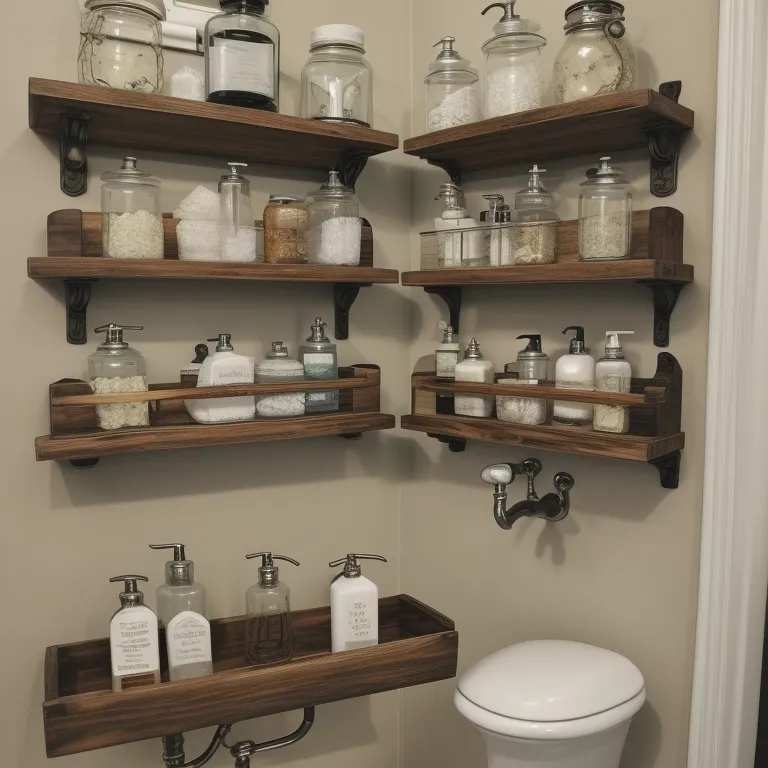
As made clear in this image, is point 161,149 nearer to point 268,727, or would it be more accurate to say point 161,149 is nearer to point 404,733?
point 268,727

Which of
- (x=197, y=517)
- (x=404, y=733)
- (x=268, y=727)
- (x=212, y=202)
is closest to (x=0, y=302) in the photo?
(x=212, y=202)

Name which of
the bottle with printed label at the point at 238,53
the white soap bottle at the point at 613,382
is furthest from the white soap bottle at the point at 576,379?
the bottle with printed label at the point at 238,53

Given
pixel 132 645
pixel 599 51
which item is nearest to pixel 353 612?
pixel 132 645

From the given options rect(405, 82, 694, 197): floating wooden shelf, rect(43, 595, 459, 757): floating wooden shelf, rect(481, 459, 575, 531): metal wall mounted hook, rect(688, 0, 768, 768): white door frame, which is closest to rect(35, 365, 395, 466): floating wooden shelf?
rect(481, 459, 575, 531): metal wall mounted hook

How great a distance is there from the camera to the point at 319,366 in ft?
5.00

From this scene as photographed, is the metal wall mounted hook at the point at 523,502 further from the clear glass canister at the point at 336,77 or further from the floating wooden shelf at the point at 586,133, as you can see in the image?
the clear glass canister at the point at 336,77

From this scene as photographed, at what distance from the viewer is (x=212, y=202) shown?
4.65 feet

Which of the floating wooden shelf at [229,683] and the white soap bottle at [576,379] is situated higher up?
the white soap bottle at [576,379]

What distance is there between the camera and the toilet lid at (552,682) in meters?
1.20

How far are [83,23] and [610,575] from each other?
1276 millimetres

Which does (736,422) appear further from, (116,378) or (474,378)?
(116,378)

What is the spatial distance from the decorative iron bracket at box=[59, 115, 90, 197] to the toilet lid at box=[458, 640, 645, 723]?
3.44ft

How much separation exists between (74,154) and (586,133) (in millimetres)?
853

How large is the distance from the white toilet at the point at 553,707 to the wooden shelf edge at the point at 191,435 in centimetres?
49
